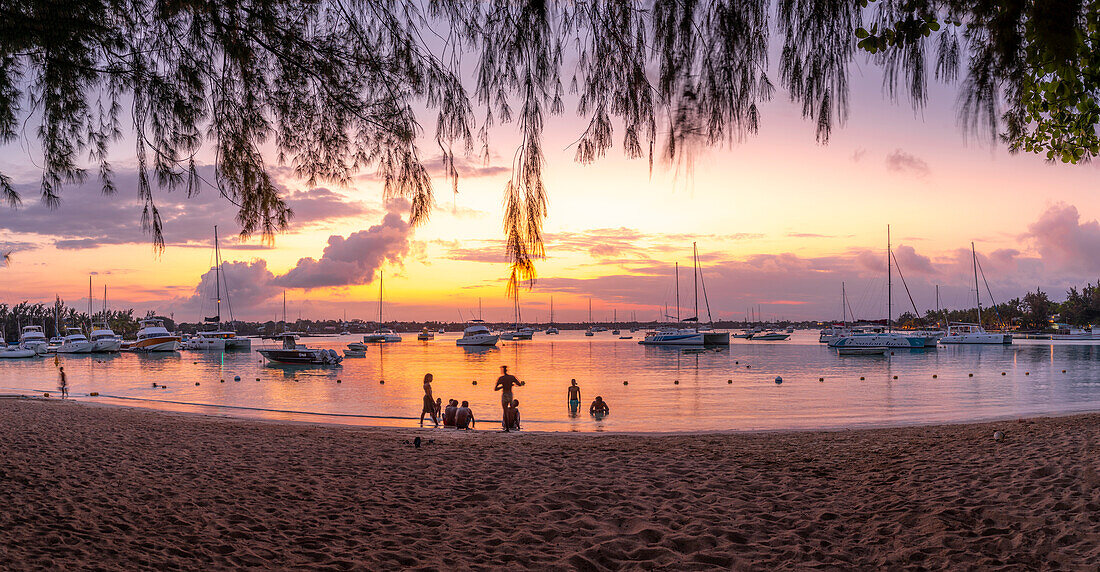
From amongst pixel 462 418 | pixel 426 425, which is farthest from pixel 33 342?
pixel 462 418

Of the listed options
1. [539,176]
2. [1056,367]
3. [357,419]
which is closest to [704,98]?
[539,176]

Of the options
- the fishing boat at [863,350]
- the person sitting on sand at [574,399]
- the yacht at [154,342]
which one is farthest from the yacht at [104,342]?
the fishing boat at [863,350]

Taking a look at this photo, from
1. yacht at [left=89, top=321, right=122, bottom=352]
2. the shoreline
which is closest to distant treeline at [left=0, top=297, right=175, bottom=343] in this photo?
yacht at [left=89, top=321, right=122, bottom=352]

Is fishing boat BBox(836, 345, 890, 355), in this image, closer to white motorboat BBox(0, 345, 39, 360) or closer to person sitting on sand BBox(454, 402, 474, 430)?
person sitting on sand BBox(454, 402, 474, 430)

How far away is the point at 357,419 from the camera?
21.8 m

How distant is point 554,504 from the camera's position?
26.0ft

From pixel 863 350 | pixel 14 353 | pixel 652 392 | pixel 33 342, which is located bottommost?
pixel 863 350

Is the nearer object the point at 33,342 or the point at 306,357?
the point at 306,357

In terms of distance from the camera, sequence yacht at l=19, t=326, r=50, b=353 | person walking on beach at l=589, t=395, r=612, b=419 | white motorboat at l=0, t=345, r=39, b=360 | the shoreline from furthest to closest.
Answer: yacht at l=19, t=326, r=50, b=353, white motorboat at l=0, t=345, r=39, b=360, person walking on beach at l=589, t=395, r=612, b=419, the shoreline

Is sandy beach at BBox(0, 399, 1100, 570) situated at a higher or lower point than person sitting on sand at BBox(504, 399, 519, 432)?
higher

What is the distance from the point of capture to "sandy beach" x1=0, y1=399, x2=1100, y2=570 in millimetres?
5934

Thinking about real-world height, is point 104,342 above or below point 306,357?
above

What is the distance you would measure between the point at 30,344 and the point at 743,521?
94.0 meters

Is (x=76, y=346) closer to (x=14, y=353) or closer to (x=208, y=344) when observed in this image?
(x=14, y=353)
